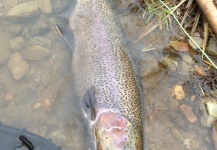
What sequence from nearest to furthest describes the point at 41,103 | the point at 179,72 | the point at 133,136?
the point at 133,136, the point at 41,103, the point at 179,72

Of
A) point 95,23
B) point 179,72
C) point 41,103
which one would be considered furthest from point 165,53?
point 41,103

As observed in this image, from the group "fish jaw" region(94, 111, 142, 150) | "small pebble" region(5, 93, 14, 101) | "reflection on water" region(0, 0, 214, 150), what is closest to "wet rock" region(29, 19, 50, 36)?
"reflection on water" region(0, 0, 214, 150)

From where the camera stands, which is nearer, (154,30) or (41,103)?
(41,103)

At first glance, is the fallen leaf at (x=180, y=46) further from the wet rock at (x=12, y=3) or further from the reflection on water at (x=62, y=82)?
the wet rock at (x=12, y=3)

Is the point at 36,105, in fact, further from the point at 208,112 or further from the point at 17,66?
the point at 208,112

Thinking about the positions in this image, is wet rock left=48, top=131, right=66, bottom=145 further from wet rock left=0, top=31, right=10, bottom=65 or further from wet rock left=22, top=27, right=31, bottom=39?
wet rock left=22, top=27, right=31, bottom=39

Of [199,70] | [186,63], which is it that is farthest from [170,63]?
[199,70]

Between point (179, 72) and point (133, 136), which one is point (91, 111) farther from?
point (179, 72)

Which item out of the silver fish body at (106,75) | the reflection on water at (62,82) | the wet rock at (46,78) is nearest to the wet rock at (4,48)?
the reflection on water at (62,82)
